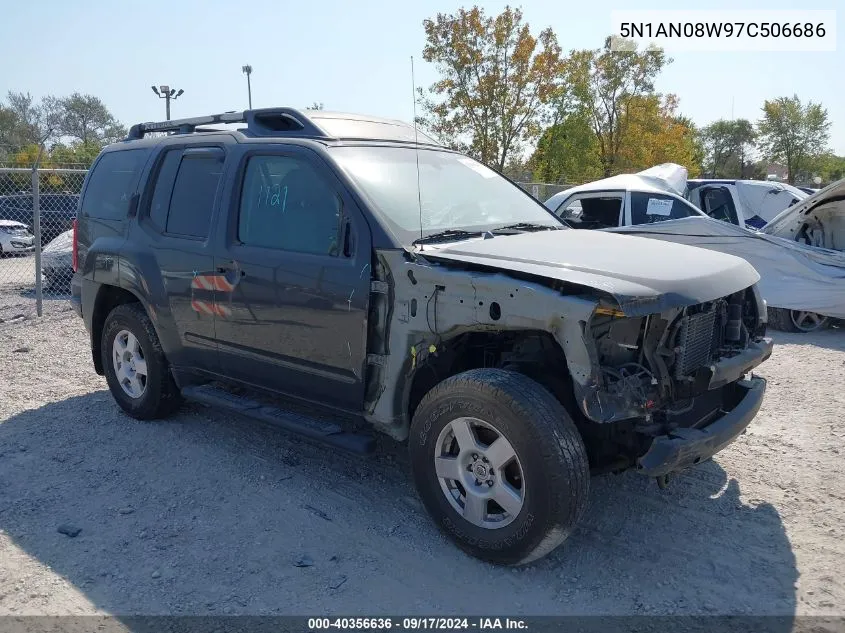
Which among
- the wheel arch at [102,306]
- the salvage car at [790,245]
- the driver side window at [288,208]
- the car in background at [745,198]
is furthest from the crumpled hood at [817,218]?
the wheel arch at [102,306]

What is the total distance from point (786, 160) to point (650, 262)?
44.2 m

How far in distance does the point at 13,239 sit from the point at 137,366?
44.7 feet

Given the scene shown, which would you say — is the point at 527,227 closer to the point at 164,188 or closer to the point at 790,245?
the point at 164,188

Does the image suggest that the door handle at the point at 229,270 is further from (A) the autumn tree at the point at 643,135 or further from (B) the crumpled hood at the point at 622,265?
(A) the autumn tree at the point at 643,135

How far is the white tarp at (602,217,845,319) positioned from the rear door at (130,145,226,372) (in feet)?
17.8

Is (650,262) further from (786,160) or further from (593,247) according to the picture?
(786,160)

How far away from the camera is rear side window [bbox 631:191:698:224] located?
960 centimetres

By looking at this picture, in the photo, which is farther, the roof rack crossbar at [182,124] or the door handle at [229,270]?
the roof rack crossbar at [182,124]

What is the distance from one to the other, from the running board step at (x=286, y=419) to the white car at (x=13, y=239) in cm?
1415

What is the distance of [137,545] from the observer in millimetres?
3574

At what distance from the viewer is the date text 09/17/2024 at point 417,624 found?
292cm

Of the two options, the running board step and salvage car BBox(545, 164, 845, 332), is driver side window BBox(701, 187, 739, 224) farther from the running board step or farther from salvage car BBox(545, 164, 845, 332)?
the running board step

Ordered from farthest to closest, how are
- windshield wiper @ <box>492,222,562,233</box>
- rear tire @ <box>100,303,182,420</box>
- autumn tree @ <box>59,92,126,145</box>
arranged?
autumn tree @ <box>59,92,126,145</box>, rear tire @ <box>100,303,182,420</box>, windshield wiper @ <box>492,222,562,233</box>

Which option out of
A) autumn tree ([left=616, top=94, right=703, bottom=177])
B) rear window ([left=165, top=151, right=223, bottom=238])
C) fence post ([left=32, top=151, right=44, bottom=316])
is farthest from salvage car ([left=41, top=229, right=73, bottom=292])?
autumn tree ([left=616, top=94, right=703, bottom=177])
